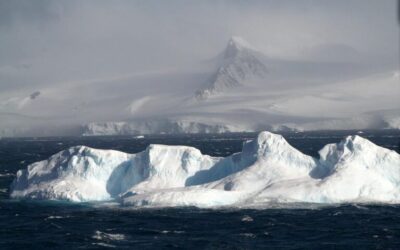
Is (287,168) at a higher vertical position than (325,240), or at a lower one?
higher

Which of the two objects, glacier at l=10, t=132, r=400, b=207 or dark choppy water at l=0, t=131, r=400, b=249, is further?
glacier at l=10, t=132, r=400, b=207

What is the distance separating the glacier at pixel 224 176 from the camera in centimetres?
5466

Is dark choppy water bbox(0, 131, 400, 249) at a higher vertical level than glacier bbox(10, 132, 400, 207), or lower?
lower

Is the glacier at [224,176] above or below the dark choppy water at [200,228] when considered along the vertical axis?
above

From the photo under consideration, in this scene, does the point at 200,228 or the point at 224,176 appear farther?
the point at 224,176

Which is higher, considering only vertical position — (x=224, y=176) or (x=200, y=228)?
(x=224, y=176)

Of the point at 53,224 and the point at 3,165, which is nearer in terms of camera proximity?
the point at 53,224

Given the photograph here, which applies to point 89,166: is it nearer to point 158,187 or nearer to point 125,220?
point 158,187

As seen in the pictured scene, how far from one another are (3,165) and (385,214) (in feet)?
240

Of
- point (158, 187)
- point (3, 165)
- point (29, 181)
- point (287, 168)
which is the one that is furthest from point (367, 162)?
point (3, 165)

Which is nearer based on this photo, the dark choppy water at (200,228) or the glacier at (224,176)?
the dark choppy water at (200,228)

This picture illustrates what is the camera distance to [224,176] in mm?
60781

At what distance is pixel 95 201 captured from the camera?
5834cm

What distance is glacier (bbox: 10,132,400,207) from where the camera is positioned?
5466 centimetres
